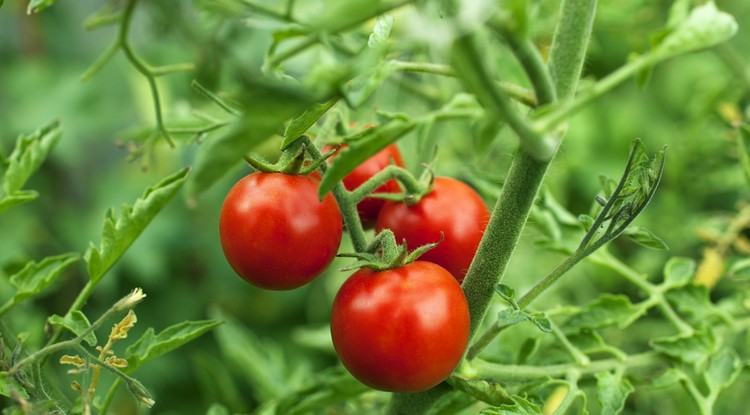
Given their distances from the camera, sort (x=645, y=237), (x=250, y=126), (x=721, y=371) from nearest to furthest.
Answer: (x=250, y=126) → (x=645, y=237) → (x=721, y=371)

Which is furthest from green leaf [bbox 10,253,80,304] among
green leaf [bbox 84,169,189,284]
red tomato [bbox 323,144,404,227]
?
red tomato [bbox 323,144,404,227]

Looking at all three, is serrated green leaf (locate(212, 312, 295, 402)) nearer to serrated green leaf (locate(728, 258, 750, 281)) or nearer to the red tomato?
the red tomato

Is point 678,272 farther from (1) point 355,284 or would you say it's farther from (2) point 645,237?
(1) point 355,284

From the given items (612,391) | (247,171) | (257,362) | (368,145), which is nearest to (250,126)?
(368,145)

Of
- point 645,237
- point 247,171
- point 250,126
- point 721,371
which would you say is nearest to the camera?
point 250,126

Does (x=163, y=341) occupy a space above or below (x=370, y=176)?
below

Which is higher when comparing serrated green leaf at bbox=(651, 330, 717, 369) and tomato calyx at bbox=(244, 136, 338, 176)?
tomato calyx at bbox=(244, 136, 338, 176)

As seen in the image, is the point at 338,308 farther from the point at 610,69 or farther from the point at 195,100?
the point at 610,69
